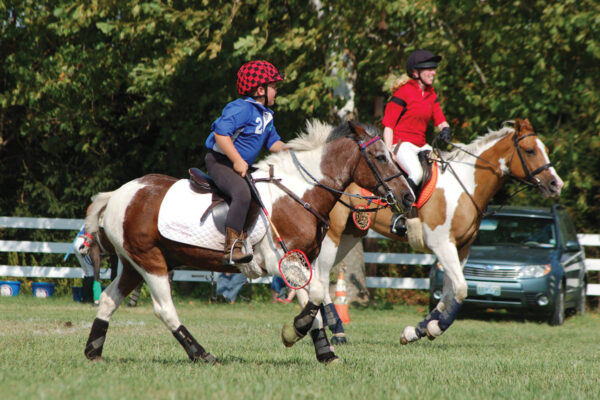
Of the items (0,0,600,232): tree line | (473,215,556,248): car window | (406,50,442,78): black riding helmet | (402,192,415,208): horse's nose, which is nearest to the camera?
(402,192,415,208): horse's nose

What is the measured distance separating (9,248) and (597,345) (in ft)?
41.9

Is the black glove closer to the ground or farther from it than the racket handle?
farther from it

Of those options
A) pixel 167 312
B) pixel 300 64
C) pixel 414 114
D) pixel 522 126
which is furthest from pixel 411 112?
pixel 300 64

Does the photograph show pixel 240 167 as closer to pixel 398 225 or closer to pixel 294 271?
pixel 294 271

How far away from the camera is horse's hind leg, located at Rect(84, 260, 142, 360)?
298 inches

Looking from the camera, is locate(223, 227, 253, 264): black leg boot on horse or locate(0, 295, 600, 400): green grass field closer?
locate(0, 295, 600, 400): green grass field

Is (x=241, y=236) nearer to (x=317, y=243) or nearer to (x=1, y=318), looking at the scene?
(x=317, y=243)

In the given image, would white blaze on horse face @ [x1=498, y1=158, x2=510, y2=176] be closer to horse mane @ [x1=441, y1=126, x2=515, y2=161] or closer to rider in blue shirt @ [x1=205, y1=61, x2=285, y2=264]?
horse mane @ [x1=441, y1=126, x2=515, y2=161]

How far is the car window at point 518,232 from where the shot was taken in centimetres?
1583

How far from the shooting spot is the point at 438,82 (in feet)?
48.3

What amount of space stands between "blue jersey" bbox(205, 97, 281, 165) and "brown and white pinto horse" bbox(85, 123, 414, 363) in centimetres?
23

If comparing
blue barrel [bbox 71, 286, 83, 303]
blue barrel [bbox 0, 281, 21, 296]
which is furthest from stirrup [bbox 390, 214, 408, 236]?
blue barrel [bbox 0, 281, 21, 296]

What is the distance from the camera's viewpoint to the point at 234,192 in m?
7.02

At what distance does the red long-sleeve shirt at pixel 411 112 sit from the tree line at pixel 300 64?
9.55ft
